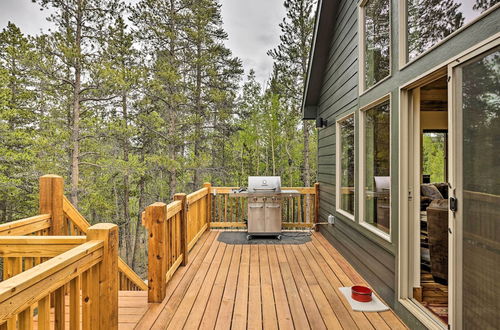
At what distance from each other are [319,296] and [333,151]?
2.78 metres

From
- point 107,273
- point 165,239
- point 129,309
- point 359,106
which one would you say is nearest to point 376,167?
point 359,106

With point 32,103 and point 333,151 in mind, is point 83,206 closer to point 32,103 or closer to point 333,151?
point 32,103

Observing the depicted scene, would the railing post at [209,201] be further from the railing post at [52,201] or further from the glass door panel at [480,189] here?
the glass door panel at [480,189]

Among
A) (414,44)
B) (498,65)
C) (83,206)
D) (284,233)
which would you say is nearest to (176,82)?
(83,206)

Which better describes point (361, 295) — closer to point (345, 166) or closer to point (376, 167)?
point (376, 167)

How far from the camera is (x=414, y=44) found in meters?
2.53

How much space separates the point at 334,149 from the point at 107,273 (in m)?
4.20

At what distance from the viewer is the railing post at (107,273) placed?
1705 mm

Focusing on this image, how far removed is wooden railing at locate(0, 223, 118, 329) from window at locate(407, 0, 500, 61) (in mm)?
2588

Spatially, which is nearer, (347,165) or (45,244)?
(45,244)

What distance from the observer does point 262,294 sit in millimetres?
3092

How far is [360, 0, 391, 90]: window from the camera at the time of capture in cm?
309

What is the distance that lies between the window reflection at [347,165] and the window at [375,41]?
804mm

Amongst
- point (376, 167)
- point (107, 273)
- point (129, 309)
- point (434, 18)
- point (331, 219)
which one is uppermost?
point (434, 18)
